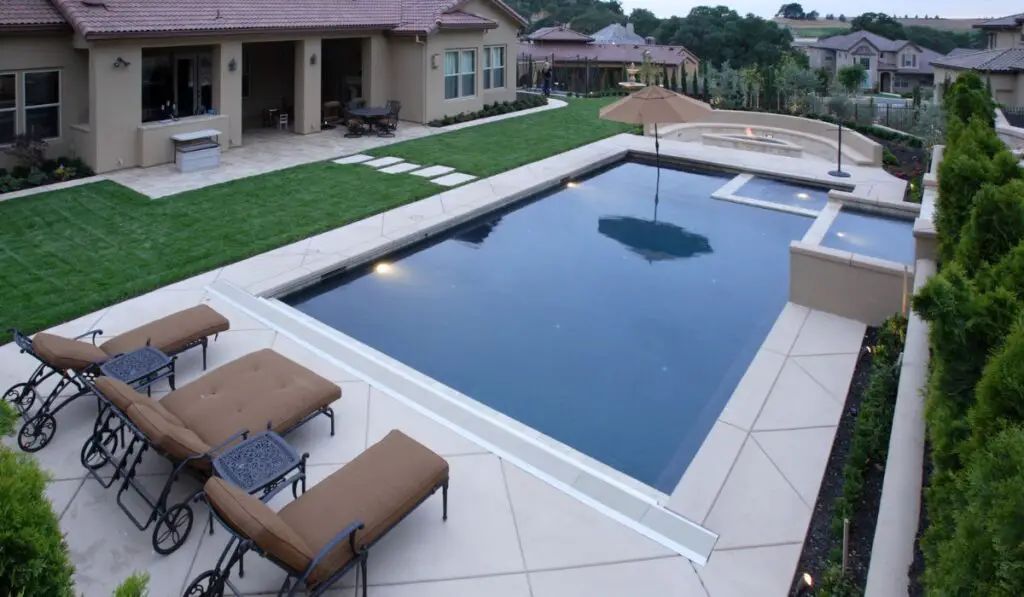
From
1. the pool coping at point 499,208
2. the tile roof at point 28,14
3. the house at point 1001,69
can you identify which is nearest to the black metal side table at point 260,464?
the pool coping at point 499,208

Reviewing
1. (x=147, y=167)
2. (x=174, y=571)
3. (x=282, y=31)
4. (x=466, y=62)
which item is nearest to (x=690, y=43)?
(x=466, y=62)

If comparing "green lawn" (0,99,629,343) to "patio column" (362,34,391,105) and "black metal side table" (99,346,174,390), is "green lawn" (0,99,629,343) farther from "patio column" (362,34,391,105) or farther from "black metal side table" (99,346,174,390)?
"patio column" (362,34,391,105)

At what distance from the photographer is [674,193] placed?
16641mm

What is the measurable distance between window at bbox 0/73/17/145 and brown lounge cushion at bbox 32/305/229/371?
35.6 feet

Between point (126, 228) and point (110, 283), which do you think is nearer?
point (110, 283)

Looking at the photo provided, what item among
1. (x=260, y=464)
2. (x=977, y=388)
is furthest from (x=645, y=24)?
(x=977, y=388)

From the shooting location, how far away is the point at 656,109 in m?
16.2

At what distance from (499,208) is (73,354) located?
9.20 metres

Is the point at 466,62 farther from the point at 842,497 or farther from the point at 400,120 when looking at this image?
the point at 842,497

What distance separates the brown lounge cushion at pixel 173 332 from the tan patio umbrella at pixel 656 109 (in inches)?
427

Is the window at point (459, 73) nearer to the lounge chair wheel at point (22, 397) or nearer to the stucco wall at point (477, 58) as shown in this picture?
the stucco wall at point (477, 58)

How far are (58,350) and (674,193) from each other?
1302cm

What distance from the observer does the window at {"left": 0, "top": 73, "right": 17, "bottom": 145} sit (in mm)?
15430

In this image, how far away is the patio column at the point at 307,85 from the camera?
67.2 ft
